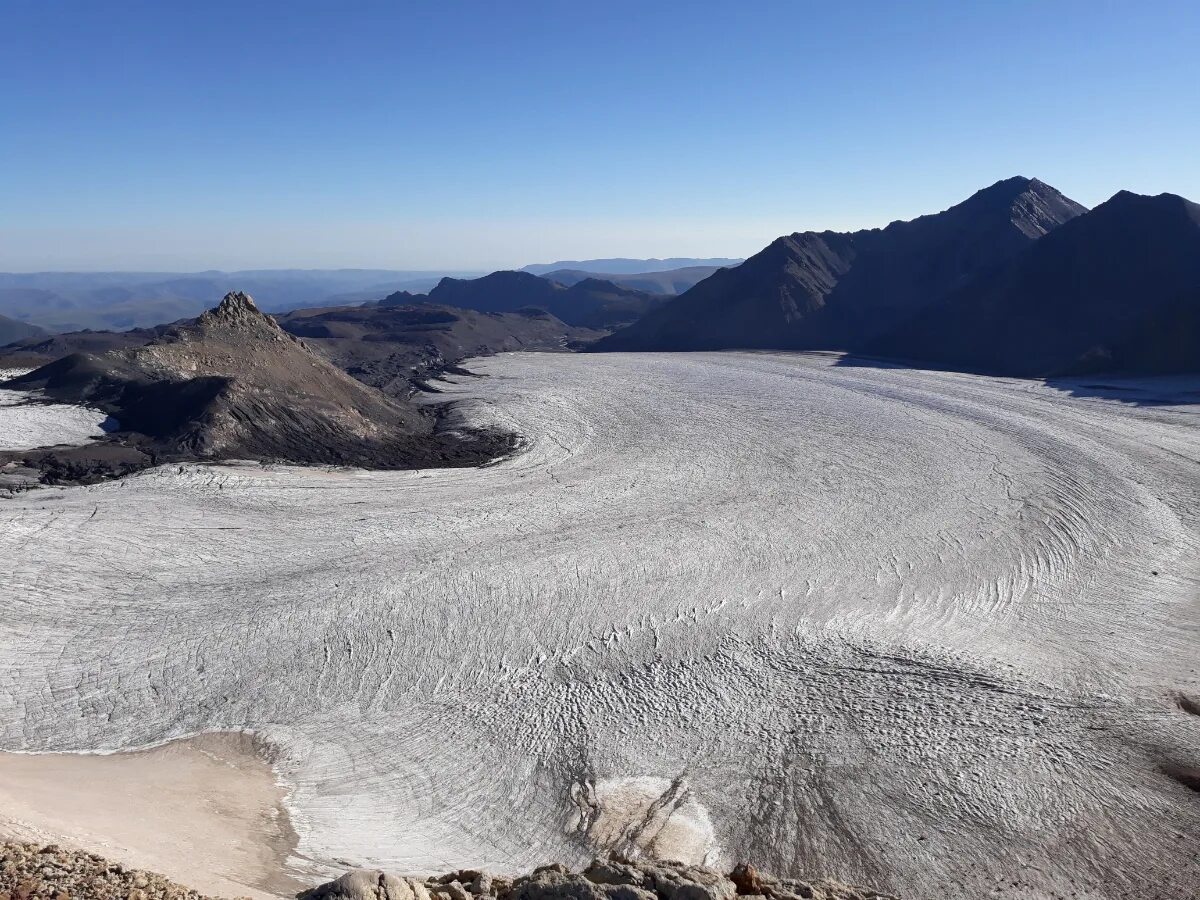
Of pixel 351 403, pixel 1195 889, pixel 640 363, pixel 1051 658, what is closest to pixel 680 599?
pixel 1051 658

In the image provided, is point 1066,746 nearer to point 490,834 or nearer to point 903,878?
point 903,878

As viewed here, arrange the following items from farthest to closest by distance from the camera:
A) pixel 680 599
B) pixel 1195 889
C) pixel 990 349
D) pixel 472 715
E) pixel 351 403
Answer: pixel 990 349
pixel 351 403
pixel 680 599
pixel 472 715
pixel 1195 889

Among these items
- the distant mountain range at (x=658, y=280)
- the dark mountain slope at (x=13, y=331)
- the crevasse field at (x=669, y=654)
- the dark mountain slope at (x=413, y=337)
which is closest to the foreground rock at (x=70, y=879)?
the crevasse field at (x=669, y=654)

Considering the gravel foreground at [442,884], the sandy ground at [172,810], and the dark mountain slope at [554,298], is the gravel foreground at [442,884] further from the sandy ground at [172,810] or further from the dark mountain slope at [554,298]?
the dark mountain slope at [554,298]

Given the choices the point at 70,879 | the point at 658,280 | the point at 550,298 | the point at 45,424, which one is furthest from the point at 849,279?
the point at 658,280

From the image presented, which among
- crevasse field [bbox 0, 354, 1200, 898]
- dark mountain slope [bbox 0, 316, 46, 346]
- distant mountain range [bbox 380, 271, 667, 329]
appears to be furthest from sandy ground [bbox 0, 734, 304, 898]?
dark mountain slope [bbox 0, 316, 46, 346]

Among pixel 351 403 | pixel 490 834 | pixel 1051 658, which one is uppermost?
pixel 351 403
